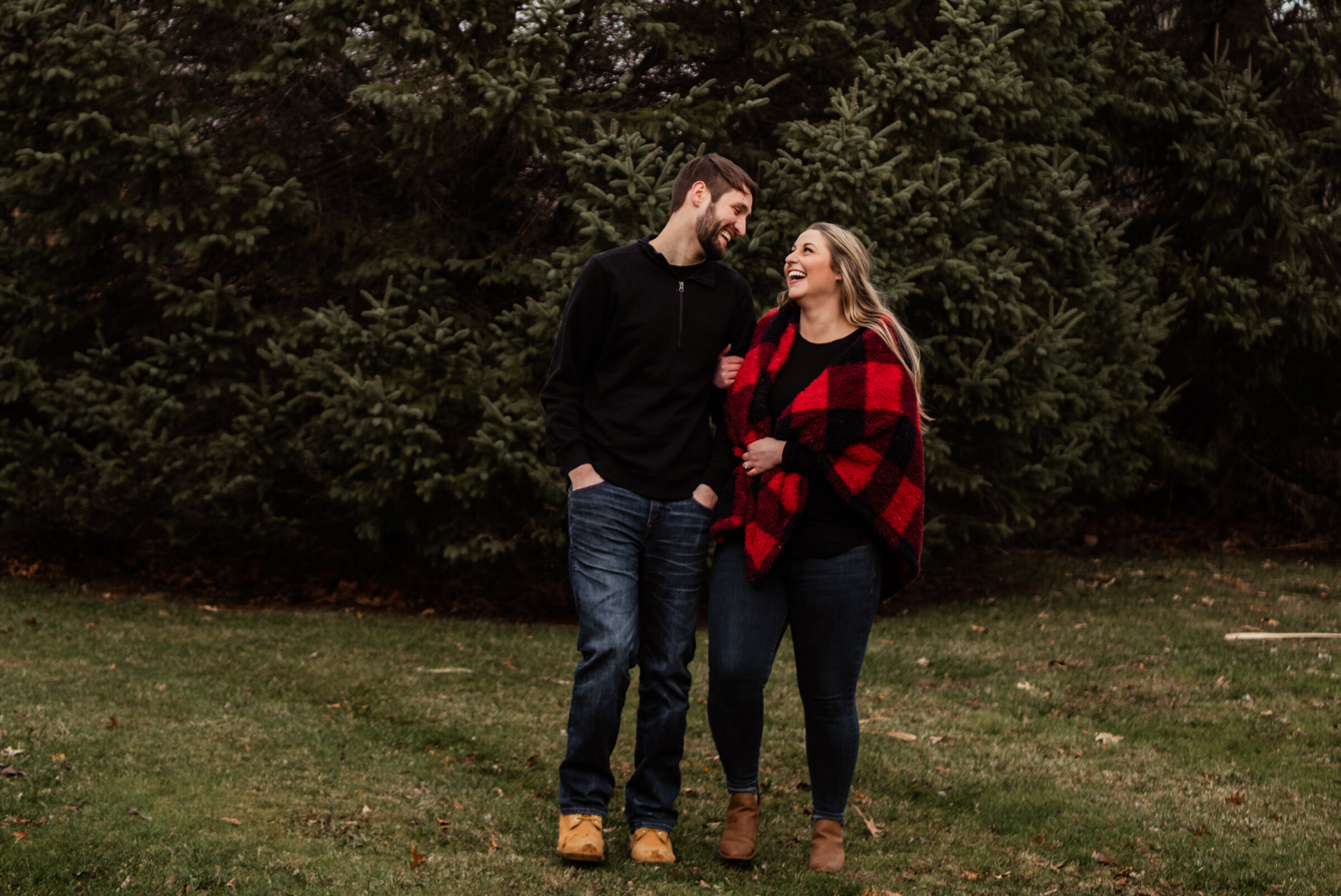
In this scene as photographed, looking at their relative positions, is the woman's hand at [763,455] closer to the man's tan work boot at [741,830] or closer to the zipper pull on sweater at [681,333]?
the zipper pull on sweater at [681,333]

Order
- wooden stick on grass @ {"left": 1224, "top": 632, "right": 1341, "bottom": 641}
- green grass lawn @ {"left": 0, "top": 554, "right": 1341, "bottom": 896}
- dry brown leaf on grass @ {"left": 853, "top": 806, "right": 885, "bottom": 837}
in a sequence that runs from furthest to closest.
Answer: wooden stick on grass @ {"left": 1224, "top": 632, "right": 1341, "bottom": 641} < dry brown leaf on grass @ {"left": 853, "top": 806, "right": 885, "bottom": 837} < green grass lawn @ {"left": 0, "top": 554, "right": 1341, "bottom": 896}

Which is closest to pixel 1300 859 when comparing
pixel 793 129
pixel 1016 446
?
pixel 1016 446

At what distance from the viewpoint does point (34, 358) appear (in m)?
8.94

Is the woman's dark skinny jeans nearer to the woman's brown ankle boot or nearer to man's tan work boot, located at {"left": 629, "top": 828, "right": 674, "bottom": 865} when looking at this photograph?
the woman's brown ankle boot

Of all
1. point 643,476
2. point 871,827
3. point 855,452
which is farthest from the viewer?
point 871,827

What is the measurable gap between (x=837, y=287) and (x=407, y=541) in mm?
6450

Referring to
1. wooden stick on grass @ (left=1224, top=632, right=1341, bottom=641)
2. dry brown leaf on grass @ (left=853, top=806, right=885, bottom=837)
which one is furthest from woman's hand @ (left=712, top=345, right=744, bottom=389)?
wooden stick on grass @ (left=1224, top=632, right=1341, bottom=641)

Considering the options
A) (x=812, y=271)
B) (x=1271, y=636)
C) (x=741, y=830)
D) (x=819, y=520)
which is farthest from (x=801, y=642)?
(x=1271, y=636)

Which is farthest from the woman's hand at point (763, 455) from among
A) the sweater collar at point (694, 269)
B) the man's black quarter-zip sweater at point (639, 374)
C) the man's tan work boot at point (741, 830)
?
the man's tan work boot at point (741, 830)

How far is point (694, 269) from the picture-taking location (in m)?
3.79

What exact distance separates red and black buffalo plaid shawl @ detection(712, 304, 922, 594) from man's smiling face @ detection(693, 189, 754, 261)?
50 centimetres

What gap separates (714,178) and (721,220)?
14 centimetres

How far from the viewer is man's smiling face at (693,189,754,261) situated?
370 cm

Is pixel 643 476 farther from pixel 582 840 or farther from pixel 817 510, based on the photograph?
pixel 582 840
